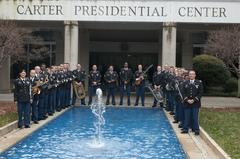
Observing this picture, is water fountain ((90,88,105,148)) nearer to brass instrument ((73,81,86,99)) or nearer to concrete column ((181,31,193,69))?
brass instrument ((73,81,86,99))

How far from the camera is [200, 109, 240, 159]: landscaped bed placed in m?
13.3

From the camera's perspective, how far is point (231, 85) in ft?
112

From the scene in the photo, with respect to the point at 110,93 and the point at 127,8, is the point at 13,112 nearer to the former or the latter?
the point at 110,93

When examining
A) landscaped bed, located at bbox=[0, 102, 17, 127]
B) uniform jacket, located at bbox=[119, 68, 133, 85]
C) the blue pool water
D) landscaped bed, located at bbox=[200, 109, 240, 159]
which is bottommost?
the blue pool water

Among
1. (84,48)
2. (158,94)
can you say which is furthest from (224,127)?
(84,48)

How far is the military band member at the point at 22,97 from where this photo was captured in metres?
16.9

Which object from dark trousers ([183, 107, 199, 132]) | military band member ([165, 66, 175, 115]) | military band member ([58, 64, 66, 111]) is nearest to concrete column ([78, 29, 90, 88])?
military band member ([58, 64, 66, 111])

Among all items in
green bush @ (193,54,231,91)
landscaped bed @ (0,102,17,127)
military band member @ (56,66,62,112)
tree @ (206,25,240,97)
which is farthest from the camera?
green bush @ (193,54,231,91)

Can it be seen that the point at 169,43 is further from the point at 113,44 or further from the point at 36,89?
the point at 36,89

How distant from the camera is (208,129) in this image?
16859 millimetres

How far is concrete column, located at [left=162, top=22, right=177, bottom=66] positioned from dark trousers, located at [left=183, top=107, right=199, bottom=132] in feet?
35.6

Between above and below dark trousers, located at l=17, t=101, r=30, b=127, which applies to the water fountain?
below

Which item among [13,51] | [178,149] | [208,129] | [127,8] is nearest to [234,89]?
[127,8]

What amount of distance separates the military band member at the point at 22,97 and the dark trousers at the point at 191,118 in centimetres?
470
